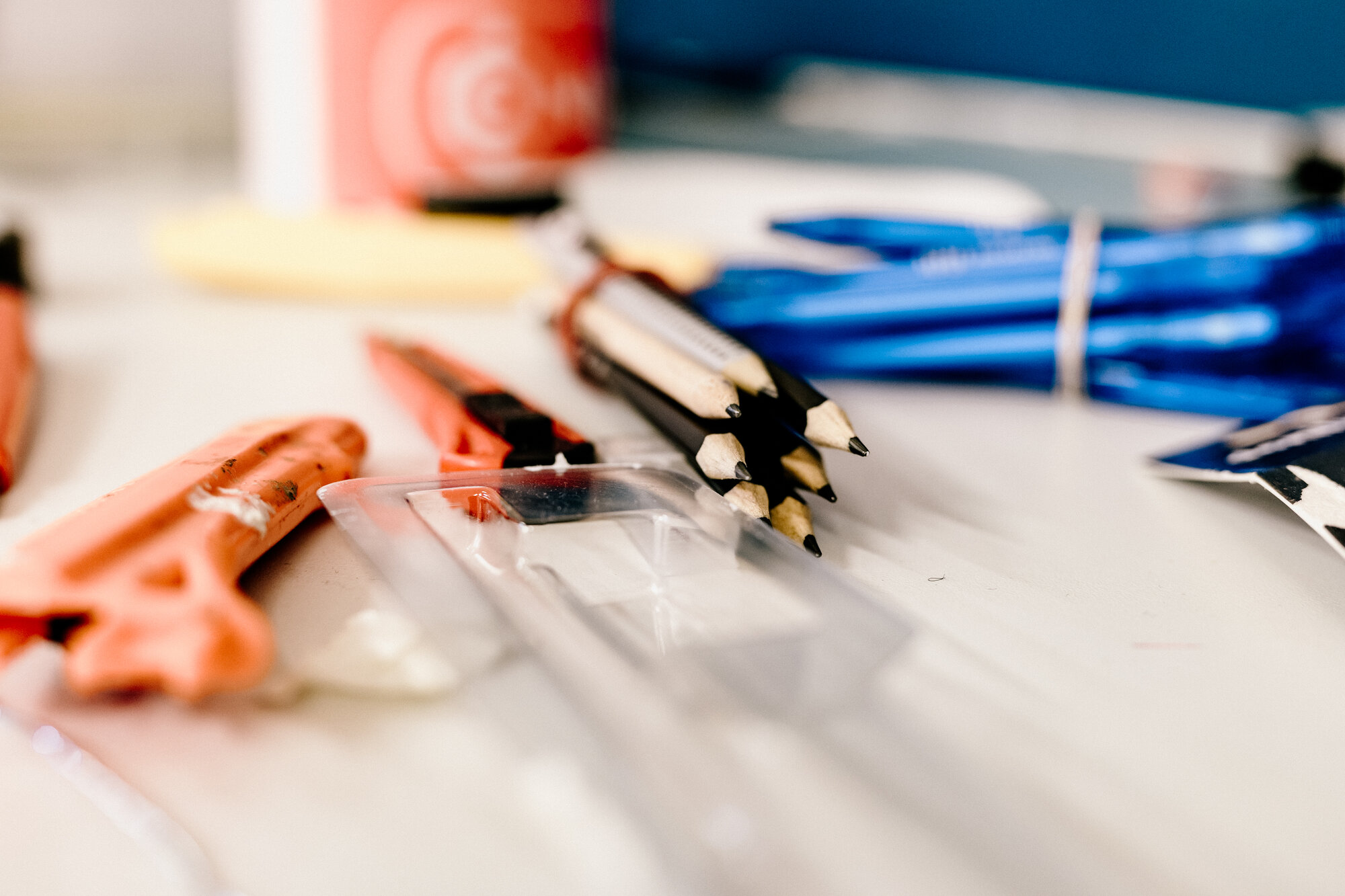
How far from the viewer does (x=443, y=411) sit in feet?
0.88

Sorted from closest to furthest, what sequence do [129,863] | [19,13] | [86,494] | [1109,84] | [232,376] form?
[129,863] < [86,494] < [232,376] < [1109,84] < [19,13]

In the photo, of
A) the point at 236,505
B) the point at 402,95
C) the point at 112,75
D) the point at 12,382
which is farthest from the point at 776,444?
the point at 112,75

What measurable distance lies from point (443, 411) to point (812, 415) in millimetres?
102

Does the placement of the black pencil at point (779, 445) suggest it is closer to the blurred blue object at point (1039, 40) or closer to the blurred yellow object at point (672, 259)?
the blurred yellow object at point (672, 259)

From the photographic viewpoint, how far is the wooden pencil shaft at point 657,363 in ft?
→ 0.72

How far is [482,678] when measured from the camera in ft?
0.52

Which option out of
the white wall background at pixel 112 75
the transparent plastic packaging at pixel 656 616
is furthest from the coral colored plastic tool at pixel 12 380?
the white wall background at pixel 112 75

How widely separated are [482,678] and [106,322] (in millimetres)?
335

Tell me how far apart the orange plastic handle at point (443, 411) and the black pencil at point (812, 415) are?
60 millimetres

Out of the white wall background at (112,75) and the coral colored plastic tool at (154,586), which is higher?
the white wall background at (112,75)

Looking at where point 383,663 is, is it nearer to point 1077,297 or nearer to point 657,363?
point 657,363

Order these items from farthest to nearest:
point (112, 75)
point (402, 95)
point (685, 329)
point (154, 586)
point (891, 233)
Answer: point (112, 75), point (402, 95), point (891, 233), point (685, 329), point (154, 586)

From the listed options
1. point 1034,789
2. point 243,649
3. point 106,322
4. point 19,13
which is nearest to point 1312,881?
point 1034,789

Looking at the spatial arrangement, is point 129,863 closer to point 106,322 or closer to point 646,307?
point 646,307
